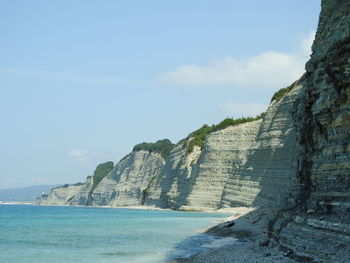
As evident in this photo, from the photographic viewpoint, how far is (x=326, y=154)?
15.8 m

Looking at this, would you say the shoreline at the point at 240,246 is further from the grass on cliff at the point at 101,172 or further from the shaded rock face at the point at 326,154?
the grass on cliff at the point at 101,172

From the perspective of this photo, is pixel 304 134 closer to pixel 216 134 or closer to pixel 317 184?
A: pixel 317 184

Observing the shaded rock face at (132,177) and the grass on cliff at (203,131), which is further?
the shaded rock face at (132,177)

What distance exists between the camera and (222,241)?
73.9 feet

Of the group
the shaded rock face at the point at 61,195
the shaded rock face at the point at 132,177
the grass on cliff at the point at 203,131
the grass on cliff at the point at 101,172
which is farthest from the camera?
the shaded rock face at the point at 61,195

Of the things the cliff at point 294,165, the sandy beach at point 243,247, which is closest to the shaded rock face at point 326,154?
the cliff at point 294,165

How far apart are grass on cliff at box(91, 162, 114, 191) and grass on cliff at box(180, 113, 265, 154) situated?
6011cm

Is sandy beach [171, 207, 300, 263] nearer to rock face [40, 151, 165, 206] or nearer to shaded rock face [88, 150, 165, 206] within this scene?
rock face [40, 151, 165, 206]

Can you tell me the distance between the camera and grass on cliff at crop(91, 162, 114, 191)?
135 metres

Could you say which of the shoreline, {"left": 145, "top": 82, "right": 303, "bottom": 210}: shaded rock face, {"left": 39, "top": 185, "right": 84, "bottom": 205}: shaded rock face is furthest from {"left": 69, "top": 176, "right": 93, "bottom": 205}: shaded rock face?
the shoreline

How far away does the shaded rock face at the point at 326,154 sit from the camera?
44.6 ft

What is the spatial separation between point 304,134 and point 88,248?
11.4 meters

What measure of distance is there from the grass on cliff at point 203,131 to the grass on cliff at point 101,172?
6011 cm

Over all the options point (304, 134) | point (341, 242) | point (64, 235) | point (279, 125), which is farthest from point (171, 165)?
point (341, 242)
